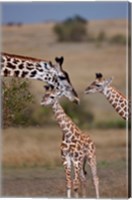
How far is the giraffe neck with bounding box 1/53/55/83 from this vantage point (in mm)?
4996

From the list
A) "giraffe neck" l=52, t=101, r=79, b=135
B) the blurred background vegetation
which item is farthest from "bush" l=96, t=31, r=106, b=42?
"giraffe neck" l=52, t=101, r=79, b=135

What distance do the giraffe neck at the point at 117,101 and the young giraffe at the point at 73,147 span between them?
0.81 feet

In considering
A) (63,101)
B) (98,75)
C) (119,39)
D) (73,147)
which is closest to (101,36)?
(119,39)

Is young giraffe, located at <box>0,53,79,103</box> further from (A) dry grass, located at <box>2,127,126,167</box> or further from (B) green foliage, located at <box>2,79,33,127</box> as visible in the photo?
(A) dry grass, located at <box>2,127,126,167</box>

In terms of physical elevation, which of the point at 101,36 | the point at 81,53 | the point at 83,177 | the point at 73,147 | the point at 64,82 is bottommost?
the point at 83,177

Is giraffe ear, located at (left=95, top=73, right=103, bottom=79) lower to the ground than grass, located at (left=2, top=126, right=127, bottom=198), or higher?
higher

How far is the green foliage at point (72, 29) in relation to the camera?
16.3 feet

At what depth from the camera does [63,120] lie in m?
4.98

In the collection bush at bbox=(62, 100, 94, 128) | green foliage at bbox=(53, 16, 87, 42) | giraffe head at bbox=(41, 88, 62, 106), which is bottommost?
bush at bbox=(62, 100, 94, 128)

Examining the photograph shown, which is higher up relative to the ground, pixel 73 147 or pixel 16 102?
pixel 16 102

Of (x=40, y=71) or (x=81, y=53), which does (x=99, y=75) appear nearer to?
(x=81, y=53)

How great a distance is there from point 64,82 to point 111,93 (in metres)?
0.29

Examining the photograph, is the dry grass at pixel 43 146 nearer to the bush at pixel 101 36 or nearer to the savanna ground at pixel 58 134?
the savanna ground at pixel 58 134

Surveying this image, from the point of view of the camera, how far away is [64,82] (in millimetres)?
4980
